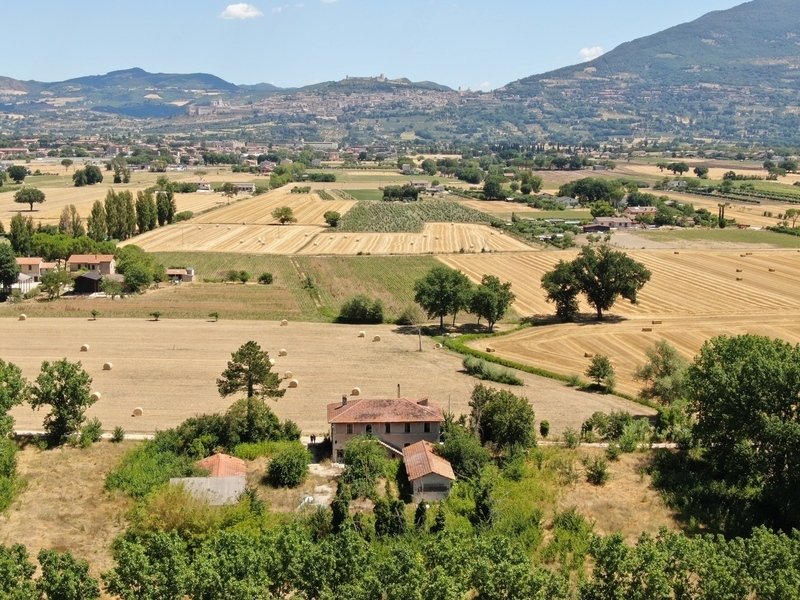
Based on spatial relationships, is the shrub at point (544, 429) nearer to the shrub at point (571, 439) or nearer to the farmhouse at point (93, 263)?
the shrub at point (571, 439)

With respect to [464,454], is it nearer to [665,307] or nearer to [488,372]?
[488,372]

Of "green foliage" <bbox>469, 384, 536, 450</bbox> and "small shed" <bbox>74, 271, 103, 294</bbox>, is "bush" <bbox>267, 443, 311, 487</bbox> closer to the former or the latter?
"green foliage" <bbox>469, 384, 536, 450</bbox>

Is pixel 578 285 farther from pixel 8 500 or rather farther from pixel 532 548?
pixel 8 500

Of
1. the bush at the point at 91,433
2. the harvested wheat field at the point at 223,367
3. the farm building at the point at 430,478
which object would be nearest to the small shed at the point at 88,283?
the harvested wheat field at the point at 223,367

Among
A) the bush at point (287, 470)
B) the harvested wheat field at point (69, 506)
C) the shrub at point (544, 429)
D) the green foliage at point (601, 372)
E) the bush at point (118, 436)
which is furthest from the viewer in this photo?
the green foliage at point (601, 372)

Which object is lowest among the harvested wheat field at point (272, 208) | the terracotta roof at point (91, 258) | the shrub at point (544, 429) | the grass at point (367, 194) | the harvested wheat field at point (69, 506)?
the harvested wheat field at point (69, 506)

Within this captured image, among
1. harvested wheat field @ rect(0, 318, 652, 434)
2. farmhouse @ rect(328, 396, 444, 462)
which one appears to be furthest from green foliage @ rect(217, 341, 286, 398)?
farmhouse @ rect(328, 396, 444, 462)

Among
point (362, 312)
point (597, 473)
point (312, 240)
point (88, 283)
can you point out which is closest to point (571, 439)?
point (597, 473)
